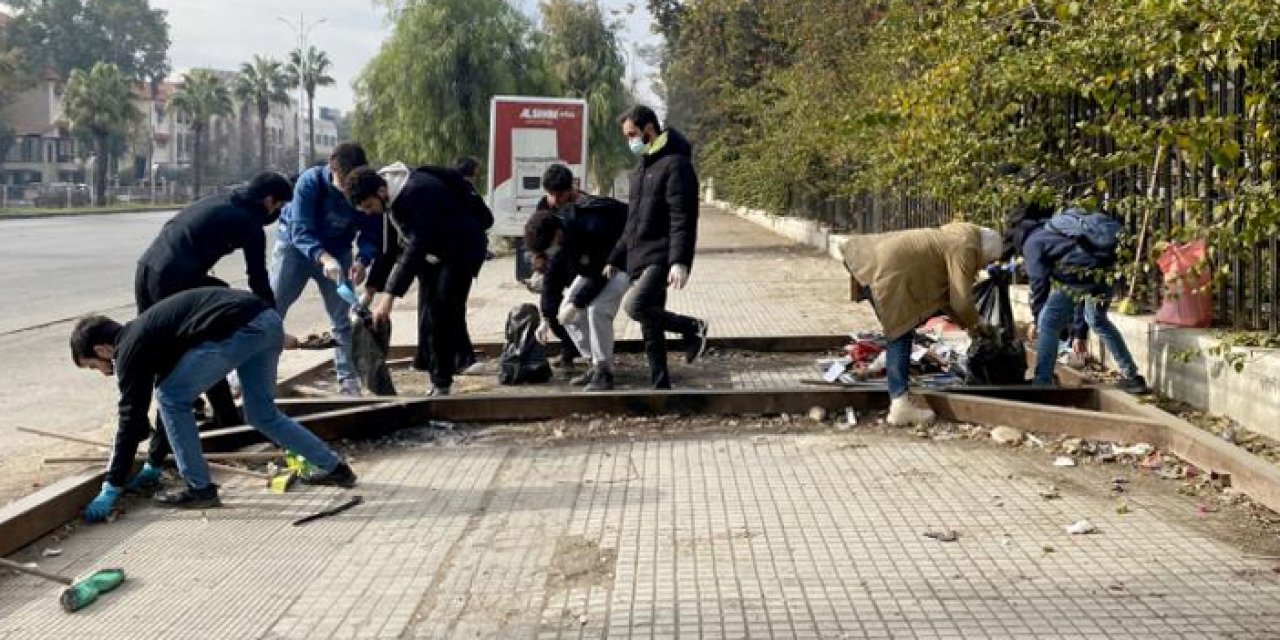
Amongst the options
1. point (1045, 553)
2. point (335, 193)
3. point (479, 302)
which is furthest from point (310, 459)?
point (479, 302)

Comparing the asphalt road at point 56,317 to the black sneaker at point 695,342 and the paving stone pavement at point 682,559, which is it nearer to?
the paving stone pavement at point 682,559

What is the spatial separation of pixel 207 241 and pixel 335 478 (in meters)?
1.66

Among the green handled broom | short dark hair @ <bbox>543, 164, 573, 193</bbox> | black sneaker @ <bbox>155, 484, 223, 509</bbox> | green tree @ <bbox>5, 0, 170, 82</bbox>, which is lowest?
the green handled broom

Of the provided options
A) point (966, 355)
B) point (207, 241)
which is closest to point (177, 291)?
point (207, 241)

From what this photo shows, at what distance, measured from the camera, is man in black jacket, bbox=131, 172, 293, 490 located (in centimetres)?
679

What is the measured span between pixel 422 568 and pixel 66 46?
124m

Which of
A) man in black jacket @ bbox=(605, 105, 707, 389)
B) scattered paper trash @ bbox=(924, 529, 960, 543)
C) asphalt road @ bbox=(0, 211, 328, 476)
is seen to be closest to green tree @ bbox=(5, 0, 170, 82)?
asphalt road @ bbox=(0, 211, 328, 476)

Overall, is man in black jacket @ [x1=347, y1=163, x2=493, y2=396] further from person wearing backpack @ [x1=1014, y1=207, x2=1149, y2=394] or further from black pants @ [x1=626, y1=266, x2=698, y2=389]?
person wearing backpack @ [x1=1014, y1=207, x2=1149, y2=394]

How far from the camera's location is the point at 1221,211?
17.1 ft

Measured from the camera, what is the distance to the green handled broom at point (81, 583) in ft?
14.7

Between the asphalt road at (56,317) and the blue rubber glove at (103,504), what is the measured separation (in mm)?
1237

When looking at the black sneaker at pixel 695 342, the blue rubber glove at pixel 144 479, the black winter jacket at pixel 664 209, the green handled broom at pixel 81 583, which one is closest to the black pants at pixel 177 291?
the blue rubber glove at pixel 144 479

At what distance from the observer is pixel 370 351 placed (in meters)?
8.16

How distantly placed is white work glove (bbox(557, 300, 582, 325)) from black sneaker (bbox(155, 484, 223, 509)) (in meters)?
3.33
